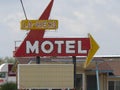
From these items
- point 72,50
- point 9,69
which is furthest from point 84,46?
point 9,69

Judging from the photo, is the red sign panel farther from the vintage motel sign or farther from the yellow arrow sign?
the vintage motel sign

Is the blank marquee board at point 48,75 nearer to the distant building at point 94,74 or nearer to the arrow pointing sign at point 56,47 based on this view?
the arrow pointing sign at point 56,47

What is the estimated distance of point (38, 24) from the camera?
38.8 m

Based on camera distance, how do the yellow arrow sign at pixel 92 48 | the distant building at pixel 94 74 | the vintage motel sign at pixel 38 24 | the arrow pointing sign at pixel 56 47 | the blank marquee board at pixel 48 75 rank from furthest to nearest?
the distant building at pixel 94 74 → the vintage motel sign at pixel 38 24 → the yellow arrow sign at pixel 92 48 → the arrow pointing sign at pixel 56 47 → the blank marquee board at pixel 48 75

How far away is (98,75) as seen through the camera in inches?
1913

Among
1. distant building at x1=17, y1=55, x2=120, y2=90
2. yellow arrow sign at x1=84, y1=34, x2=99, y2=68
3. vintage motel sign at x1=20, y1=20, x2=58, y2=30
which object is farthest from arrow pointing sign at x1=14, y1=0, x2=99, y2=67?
distant building at x1=17, y1=55, x2=120, y2=90

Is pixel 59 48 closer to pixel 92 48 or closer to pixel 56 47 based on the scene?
pixel 56 47

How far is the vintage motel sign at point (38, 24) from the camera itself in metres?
38.6

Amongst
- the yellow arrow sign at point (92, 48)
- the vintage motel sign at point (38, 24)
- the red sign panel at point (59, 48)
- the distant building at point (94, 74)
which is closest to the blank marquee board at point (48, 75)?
the red sign panel at point (59, 48)

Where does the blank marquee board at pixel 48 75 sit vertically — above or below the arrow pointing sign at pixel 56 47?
below

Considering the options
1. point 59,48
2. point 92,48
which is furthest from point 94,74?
point 59,48

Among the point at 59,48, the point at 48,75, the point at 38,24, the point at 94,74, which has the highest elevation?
the point at 38,24

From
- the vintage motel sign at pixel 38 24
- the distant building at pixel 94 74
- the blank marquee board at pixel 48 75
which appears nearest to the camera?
the blank marquee board at pixel 48 75

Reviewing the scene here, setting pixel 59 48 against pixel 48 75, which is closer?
pixel 48 75
